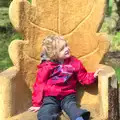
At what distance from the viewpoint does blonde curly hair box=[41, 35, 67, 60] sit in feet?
11.9

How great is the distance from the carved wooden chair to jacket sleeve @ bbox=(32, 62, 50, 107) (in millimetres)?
111

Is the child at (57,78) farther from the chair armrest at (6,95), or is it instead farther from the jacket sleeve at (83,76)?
the chair armrest at (6,95)

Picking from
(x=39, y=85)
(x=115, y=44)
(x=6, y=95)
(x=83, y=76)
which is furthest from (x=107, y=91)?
(x=115, y=44)

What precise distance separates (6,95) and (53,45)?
0.58m

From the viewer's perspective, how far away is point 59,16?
13.3 feet

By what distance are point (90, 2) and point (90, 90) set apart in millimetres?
812

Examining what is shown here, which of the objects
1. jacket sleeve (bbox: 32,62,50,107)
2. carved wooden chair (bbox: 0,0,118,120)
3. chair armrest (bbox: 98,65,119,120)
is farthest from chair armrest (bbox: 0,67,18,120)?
chair armrest (bbox: 98,65,119,120)

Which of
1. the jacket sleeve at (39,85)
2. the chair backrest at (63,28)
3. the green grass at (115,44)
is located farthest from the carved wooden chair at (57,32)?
the green grass at (115,44)

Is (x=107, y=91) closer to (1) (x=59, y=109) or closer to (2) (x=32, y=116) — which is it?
(1) (x=59, y=109)

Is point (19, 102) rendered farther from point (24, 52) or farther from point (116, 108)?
point (116, 108)

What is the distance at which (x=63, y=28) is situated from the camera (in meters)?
4.04

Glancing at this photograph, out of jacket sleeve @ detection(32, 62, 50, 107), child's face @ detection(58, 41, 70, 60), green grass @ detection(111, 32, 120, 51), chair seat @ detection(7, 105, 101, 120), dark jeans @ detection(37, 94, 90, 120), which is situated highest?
child's face @ detection(58, 41, 70, 60)

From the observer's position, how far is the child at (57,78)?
3607mm

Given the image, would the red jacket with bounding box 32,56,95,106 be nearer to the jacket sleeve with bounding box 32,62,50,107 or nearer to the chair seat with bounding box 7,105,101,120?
the jacket sleeve with bounding box 32,62,50,107
